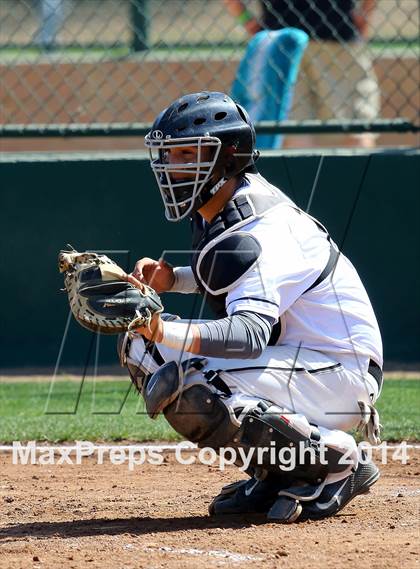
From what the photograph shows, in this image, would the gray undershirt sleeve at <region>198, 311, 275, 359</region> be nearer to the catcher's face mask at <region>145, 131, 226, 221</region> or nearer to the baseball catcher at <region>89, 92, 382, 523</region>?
the baseball catcher at <region>89, 92, 382, 523</region>

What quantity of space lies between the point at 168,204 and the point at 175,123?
0.87ft

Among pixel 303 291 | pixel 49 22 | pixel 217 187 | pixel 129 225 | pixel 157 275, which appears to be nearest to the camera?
pixel 303 291

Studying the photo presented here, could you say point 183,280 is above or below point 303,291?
below

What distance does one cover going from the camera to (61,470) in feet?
15.0

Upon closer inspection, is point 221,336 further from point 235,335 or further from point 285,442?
point 285,442

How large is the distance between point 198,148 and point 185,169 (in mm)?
80

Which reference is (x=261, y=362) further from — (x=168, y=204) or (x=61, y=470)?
(x=61, y=470)

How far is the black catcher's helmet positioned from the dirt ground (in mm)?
1030

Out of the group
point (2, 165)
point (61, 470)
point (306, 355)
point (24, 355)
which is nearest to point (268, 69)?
point (2, 165)

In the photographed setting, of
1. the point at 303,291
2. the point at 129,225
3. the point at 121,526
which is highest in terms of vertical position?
the point at 303,291

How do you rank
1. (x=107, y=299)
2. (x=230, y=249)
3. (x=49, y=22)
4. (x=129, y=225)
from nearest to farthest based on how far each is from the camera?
(x=107, y=299)
(x=230, y=249)
(x=129, y=225)
(x=49, y=22)

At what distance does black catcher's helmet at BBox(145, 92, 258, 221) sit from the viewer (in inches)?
138

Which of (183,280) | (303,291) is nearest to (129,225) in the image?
(183,280)

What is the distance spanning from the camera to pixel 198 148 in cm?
351
